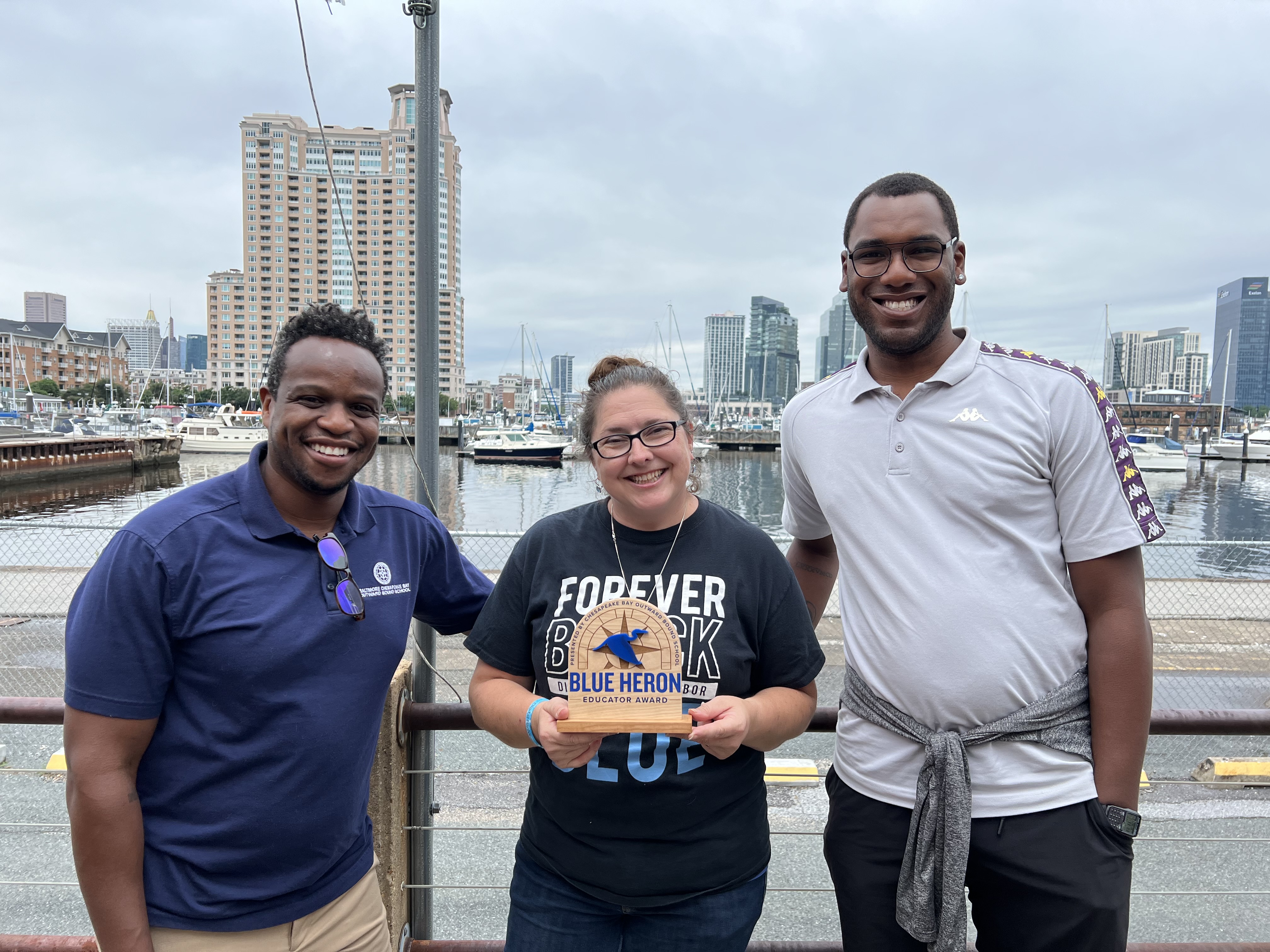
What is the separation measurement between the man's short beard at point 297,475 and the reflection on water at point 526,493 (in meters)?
15.3

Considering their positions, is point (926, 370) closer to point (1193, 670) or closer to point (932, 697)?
point (932, 697)

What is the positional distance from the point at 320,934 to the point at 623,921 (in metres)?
0.67

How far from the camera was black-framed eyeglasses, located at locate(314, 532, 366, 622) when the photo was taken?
164 centimetres

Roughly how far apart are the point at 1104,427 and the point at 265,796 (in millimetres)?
1947

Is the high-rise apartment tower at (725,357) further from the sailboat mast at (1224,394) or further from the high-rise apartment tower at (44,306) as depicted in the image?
the high-rise apartment tower at (44,306)

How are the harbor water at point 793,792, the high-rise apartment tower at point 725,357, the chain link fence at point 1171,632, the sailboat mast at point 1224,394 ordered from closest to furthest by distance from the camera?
the harbor water at point 793,792 → the chain link fence at point 1171,632 → the sailboat mast at point 1224,394 → the high-rise apartment tower at point 725,357

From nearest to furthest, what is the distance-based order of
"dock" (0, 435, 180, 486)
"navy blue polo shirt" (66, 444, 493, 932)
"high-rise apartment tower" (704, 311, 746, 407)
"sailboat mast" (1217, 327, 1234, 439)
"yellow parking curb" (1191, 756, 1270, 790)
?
1. "navy blue polo shirt" (66, 444, 493, 932)
2. "yellow parking curb" (1191, 756, 1270, 790)
3. "dock" (0, 435, 180, 486)
4. "sailboat mast" (1217, 327, 1234, 439)
5. "high-rise apartment tower" (704, 311, 746, 407)

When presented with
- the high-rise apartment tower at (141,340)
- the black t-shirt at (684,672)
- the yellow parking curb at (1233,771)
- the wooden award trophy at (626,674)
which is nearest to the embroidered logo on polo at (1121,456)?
the black t-shirt at (684,672)

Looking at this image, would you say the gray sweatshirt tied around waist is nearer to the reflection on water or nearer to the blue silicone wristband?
the blue silicone wristband

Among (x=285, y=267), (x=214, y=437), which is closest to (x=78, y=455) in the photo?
(x=214, y=437)

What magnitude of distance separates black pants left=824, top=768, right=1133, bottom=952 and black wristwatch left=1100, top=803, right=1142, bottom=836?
0.04 feet

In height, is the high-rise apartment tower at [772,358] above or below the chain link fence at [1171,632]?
above

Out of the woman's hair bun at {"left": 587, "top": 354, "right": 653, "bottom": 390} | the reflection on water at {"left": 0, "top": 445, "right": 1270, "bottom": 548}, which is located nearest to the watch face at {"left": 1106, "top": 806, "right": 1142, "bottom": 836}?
the woman's hair bun at {"left": 587, "top": 354, "right": 653, "bottom": 390}

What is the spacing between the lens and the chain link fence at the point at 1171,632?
603 centimetres
